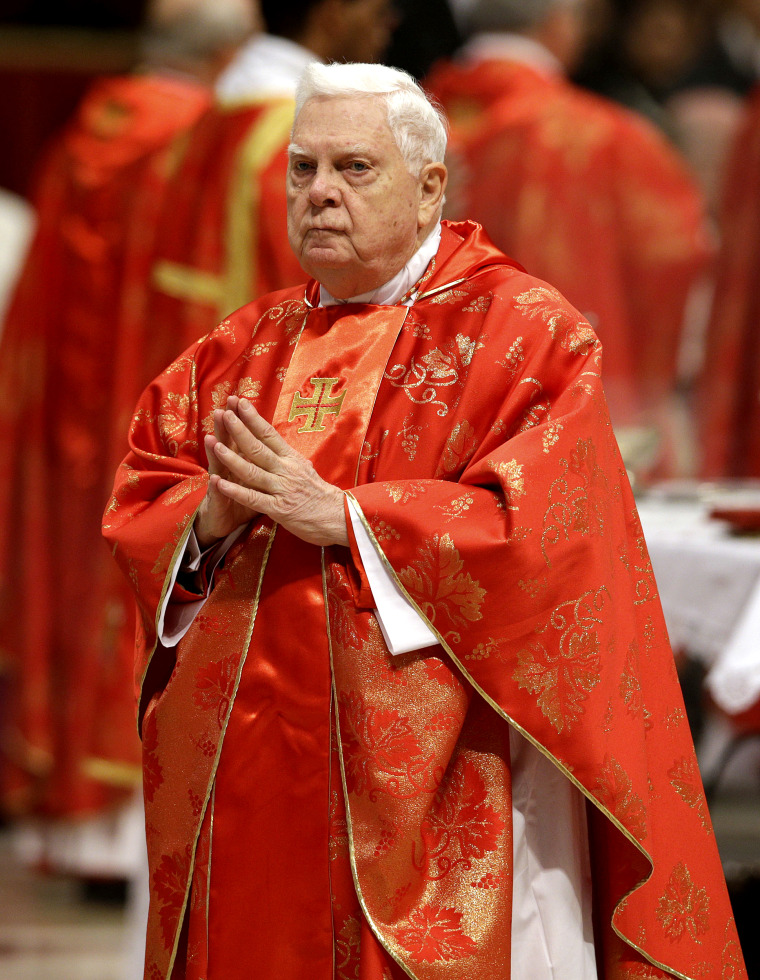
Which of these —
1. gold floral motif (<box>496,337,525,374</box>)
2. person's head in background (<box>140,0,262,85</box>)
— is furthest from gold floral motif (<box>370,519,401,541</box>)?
person's head in background (<box>140,0,262,85</box>)

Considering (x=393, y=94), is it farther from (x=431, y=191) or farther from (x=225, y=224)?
(x=225, y=224)

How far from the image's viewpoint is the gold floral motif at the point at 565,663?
181 cm

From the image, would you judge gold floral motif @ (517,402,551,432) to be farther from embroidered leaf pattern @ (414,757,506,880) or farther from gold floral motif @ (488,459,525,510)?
embroidered leaf pattern @ (414,757,506,880)

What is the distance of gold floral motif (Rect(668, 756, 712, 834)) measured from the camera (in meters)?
1.95

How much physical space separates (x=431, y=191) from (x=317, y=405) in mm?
347

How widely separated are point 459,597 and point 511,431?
0.24m

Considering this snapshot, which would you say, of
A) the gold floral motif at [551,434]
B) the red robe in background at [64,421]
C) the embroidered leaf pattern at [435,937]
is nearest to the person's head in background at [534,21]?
the red robe in background at [64,421]

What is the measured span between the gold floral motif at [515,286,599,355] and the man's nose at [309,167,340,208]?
29 centimetres

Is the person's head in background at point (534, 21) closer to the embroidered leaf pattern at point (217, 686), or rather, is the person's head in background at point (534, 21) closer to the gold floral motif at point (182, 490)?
the gold floral motif at point (182, 490)

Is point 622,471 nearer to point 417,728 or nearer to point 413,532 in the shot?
point 413,532

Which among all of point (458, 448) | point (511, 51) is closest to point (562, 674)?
point (458, 448)

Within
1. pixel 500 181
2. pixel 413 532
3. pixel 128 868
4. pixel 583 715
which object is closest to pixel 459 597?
pixel 413 532

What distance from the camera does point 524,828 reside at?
194 cm

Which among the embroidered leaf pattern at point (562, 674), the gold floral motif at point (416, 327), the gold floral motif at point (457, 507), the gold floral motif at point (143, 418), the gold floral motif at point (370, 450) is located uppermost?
the gold floral motif at point (416, 327)
